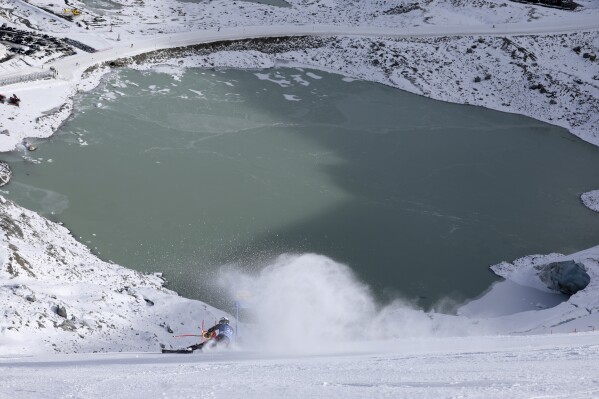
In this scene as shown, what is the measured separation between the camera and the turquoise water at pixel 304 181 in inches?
1387

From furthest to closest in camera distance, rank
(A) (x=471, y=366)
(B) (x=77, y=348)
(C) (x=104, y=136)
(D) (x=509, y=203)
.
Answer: (C) (x=104, y=136) → (D) (x=509, y=203) → (B) (x=77, y=348) → (A) (x=471, y=366)

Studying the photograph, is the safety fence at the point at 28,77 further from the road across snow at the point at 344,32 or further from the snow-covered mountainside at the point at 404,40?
the road across snow at the point at 344,32

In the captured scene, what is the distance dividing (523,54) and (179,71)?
35.6 metres

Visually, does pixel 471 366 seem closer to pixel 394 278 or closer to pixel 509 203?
pixel 394 278

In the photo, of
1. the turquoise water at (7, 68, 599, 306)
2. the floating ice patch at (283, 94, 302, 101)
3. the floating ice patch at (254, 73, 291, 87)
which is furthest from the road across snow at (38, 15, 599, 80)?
the floating ice patch at (283, 94, 302, 101)

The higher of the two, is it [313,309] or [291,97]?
A: [291,97]

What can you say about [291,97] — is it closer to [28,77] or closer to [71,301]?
[28,77]

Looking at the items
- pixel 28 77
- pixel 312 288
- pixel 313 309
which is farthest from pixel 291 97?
pixel 313 309

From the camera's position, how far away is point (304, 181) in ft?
142

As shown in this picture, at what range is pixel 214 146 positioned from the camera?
47031 mm

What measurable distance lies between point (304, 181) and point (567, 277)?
17823mm

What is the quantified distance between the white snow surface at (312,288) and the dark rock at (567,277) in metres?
0.63

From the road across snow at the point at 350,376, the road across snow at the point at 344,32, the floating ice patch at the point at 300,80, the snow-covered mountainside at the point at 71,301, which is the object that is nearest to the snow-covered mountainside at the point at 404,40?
the road across snow at the point at 344,32

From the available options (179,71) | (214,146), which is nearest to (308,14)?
(179,71)
